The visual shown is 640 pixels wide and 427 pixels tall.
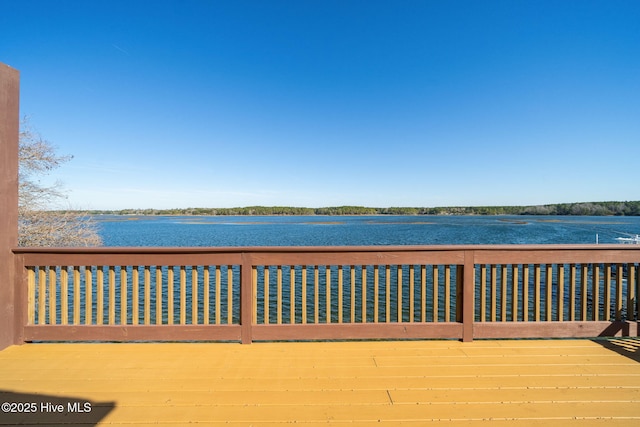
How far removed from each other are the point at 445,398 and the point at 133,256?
3032mm

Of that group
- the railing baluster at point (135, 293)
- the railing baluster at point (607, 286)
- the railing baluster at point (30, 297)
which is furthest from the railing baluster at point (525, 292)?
the railing baluster at point (30, 297)

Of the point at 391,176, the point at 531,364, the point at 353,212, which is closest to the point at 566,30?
the point at 531,364

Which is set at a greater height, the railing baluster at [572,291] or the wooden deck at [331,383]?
the railing baluster at [572,291]

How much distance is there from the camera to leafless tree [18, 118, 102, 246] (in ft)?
32.3

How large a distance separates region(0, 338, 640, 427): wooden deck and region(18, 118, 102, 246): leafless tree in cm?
917

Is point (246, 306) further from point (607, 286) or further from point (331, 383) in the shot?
point (607, 286)

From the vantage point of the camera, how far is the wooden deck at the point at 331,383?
192 cm

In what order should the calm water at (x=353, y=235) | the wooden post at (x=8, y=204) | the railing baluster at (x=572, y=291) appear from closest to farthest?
1. the wooden post at (x=8, y=204)
2. the railing baluster at (x=572, y=291)
3. the calm water at (x=353, y=235)

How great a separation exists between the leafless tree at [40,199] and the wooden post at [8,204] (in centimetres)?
869

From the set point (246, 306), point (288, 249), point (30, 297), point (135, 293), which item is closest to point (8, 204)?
point (30, 297)

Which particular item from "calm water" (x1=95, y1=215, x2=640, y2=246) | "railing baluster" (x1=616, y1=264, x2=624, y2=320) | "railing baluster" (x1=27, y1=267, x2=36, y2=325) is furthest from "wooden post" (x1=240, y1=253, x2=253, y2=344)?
"calm water" (x1=95, y1=215, x2=640, y2=246)

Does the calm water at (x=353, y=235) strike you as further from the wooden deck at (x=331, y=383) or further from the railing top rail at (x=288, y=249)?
the wooden deck at (x=331, y=383)

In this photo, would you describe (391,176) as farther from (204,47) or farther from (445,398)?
(445,398)

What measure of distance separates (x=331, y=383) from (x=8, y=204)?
3.44m
